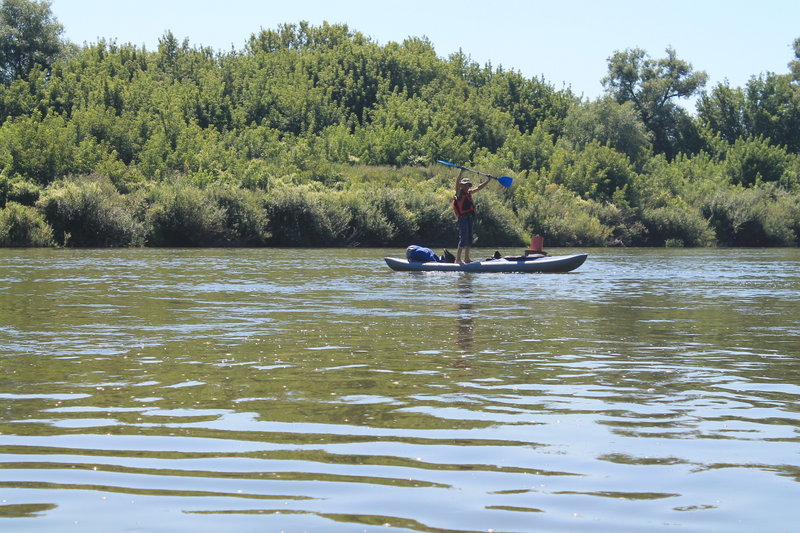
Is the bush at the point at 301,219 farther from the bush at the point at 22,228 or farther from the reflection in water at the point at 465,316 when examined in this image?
the reflection in water at the point at 465,316

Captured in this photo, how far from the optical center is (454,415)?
7.36m

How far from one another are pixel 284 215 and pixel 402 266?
81.5 ft

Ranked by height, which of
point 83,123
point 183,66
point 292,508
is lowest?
point 292,508

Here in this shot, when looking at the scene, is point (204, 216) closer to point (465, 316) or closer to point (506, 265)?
point (506, 265)

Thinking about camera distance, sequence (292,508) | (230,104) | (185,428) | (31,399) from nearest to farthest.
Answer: (292,508), (185,428), (31,399), (230,104)

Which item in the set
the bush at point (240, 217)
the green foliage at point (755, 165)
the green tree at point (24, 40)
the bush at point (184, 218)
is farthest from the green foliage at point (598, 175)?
the green tree at point (24, 40)

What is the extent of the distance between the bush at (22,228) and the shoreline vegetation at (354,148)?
8 cm

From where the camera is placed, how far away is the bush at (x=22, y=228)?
42.8 meters

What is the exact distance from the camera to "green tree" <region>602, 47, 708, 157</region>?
96625 mm

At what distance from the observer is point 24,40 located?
80.4m

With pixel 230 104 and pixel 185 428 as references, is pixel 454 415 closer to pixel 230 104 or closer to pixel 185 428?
pixel 185 428

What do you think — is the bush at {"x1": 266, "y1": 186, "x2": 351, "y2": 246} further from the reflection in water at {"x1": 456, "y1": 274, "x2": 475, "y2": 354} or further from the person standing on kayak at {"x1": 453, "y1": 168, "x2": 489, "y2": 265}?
the reflection in water at {"x1": 456, "y1": 274, "x2": 475, "y2": 354}

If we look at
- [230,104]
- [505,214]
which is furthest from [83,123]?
[505,214]

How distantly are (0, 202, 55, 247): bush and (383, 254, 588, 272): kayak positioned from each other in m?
22.0
